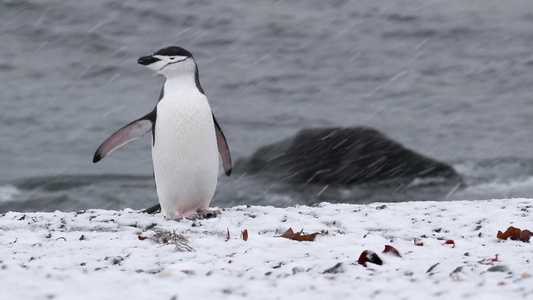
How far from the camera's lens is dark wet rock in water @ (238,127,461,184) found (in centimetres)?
1238

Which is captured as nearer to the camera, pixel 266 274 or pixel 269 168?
pixel 266 274

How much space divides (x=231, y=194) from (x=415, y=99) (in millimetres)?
8040

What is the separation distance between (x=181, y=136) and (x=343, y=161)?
776 cm

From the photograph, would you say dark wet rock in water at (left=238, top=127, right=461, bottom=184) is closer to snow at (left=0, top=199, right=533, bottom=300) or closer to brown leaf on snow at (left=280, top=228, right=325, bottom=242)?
snow at (left=0, top=199, right=533, bottom=300)

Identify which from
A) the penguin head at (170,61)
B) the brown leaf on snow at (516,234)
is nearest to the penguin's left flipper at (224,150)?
the penguin head at (170,61)

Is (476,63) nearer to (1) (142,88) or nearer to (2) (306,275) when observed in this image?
(1) (142,88)

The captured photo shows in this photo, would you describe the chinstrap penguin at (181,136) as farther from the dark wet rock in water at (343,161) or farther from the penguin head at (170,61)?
the dark wet rock in water at (343,161)

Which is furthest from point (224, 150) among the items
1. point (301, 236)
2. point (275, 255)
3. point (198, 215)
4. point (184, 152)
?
point (275, 255)

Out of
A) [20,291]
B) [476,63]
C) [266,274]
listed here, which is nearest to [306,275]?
[266,274]

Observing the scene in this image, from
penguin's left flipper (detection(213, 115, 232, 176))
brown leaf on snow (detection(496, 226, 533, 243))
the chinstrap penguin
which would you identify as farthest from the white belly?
brown leaf on snow (detection(496, 226, 533, 243))

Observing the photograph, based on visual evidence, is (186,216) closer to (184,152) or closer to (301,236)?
(184,152)

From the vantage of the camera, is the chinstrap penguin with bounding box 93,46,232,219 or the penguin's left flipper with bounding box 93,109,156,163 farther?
the penguin's left flipper with bounding box 93,109,156,163

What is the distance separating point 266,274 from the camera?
114 inches

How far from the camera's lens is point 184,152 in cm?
518
